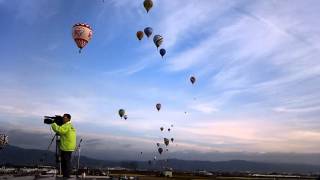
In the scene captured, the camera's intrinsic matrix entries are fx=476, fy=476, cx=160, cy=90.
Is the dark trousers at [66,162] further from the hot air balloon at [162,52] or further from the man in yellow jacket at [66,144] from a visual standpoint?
the hot air balloon at [162,52]

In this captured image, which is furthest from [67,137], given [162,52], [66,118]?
A: [162,52]

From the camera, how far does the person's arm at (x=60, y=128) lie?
63.1 feet

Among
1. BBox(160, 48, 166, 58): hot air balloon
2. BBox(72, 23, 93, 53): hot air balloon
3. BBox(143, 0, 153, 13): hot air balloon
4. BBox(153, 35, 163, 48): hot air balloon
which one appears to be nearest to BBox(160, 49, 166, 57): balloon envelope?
BBox(160, 48, 166, 58): hot air balloon

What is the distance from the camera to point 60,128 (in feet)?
63.5

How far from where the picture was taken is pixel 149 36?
105 meters

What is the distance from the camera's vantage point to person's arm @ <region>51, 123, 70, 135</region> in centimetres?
1922

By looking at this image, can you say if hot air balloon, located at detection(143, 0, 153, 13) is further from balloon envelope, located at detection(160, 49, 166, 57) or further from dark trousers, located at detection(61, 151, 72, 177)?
dark trousers, located at detection(61, 151, 72, 177)

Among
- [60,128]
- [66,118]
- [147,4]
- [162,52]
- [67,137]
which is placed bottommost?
[67,137]

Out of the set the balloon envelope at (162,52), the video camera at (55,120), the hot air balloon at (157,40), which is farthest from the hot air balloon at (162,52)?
the video camera at (55,120)

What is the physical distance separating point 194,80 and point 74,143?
106m

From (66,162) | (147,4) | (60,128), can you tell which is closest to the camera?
(60,128)

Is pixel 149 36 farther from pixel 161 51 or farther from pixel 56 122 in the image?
pixel 56 122

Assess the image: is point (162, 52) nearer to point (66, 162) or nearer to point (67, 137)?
point (67, 137)

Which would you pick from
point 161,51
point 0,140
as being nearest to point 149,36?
point 161,51
